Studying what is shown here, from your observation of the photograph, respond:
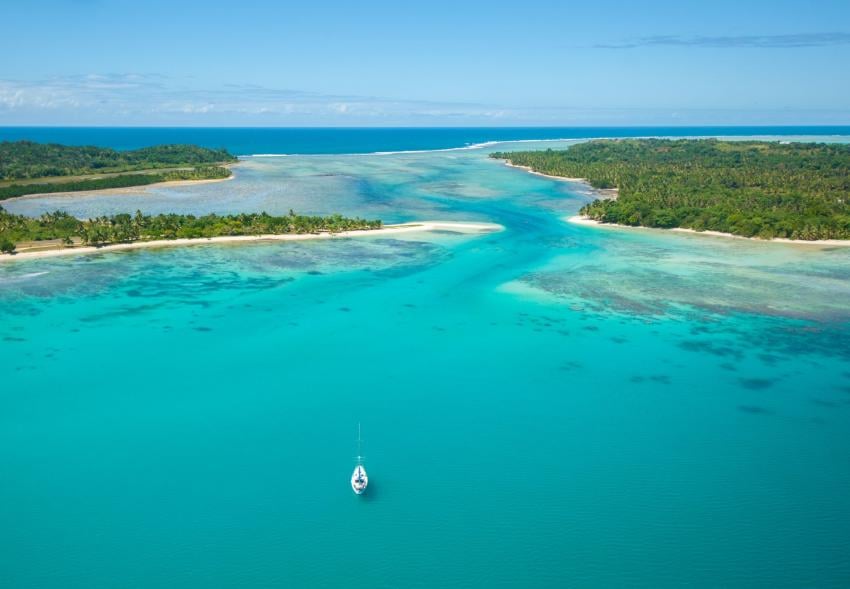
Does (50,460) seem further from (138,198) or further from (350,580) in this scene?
(138,198)

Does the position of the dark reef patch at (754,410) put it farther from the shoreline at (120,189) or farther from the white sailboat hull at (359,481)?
the shoreline at (120,189)

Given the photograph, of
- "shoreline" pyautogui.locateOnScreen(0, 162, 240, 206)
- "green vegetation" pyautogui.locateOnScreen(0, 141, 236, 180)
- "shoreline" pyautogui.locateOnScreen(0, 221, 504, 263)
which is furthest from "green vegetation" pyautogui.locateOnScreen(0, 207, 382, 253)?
"green vegetation" pyautogui.locateOnScreen(0, 141, 236, 180)

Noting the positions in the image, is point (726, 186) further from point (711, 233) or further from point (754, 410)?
point (754, 410)

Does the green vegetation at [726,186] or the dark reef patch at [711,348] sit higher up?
the green vegetation at [726,186]

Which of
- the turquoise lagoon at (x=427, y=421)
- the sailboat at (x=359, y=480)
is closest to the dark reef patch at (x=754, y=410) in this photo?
the turquoise lagoon at (x=427, y=421)

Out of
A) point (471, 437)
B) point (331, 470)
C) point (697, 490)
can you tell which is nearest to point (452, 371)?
point (471, 437)

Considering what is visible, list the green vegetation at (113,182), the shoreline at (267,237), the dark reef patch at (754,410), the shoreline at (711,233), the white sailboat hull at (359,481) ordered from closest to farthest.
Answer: the white sailboat hull at (359,481) < the dark reef patch at (754,410) < the shoreline at (267,237) < the shoreline at (711,233) < the green vegetation at (113,182)

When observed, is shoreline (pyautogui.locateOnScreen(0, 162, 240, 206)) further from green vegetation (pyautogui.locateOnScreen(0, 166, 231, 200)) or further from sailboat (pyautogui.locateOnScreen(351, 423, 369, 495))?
sailboat (pyautogui.locateOnScreen(351, 423, 369, 495))
